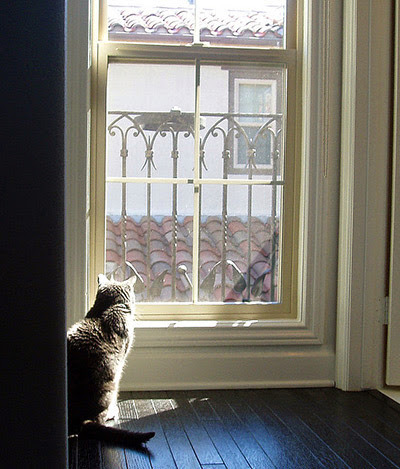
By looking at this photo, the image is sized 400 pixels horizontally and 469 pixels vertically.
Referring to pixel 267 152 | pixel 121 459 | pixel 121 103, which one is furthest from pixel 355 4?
pixel 121 459

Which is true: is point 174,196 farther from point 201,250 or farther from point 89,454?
point 89,454

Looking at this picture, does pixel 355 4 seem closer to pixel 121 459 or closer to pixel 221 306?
pixel 221 306

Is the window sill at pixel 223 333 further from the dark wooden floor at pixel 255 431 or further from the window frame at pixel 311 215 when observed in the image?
the dark wooden floor at pixel 255 431

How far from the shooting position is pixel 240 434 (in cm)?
222

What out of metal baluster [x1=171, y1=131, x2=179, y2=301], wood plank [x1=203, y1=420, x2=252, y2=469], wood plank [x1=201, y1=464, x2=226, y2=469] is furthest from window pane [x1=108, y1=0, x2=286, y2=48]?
wood plank [x1=201, y1=464, x2=226, y2=469]

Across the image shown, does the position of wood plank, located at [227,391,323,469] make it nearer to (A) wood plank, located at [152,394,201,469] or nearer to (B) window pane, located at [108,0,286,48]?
(A) wood plank, located at [152,394,201,469]

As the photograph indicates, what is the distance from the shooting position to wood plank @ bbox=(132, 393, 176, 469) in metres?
1.97

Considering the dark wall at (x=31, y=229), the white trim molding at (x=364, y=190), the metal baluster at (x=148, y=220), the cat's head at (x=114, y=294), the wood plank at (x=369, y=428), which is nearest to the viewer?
the dark wall at (x=31, y=229)

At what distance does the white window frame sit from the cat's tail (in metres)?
0.61

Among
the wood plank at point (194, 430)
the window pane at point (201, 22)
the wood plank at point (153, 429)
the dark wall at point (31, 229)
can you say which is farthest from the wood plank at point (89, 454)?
the window pane at point (201, 22)

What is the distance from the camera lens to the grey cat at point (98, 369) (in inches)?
82.7

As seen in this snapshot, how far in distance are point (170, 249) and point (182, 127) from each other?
515 millimetres

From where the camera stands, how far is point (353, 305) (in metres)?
2.79

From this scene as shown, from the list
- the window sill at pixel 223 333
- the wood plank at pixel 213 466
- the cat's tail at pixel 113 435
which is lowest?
the wood plank at pixel 213 466
